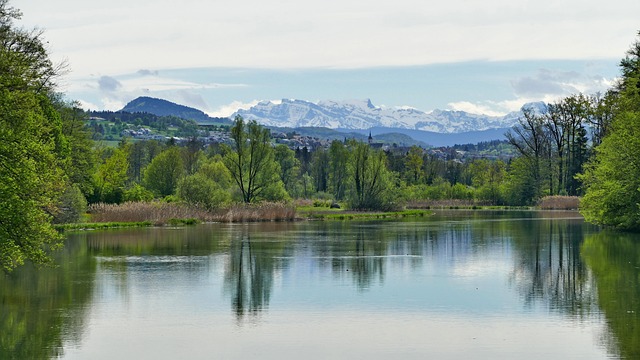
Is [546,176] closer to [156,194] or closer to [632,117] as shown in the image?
[156,194]

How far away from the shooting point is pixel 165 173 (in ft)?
332

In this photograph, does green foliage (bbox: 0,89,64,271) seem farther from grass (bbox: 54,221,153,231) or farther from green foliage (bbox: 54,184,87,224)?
green foliage (bbox: 54,184,87,224)

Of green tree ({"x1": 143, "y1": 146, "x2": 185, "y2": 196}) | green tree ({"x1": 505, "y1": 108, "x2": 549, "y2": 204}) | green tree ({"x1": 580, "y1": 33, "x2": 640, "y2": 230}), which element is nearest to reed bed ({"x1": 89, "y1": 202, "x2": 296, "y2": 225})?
green tree ({"x1": 143, "y1": 146, "x2": 185, "y2": 196})

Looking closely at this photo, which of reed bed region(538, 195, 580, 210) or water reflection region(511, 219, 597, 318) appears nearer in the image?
water reflection region(511, 219, 597, 318)

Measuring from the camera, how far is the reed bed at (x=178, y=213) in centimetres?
7175

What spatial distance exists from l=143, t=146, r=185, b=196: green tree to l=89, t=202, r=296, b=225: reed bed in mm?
21541

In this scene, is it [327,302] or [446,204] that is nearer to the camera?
[327,302]

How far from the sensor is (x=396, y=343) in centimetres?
2148

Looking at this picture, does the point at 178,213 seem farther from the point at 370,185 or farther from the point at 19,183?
the point at 19,183

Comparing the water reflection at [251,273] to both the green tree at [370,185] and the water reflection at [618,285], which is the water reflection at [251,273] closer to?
the water reflection at [618,285]

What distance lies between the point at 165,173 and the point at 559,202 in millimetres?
50596

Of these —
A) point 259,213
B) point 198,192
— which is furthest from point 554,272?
point 198,192

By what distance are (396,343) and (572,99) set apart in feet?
309

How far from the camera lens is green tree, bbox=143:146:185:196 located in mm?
100812
